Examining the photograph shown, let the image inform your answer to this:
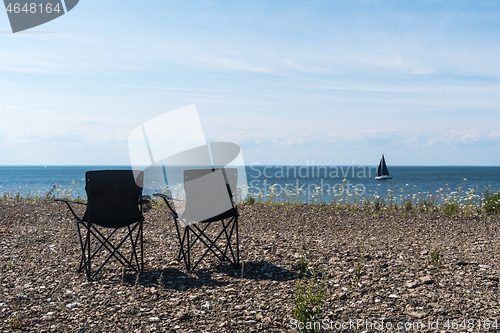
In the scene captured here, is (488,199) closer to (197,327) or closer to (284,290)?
(284,290)

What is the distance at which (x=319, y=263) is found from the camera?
4.13 meters

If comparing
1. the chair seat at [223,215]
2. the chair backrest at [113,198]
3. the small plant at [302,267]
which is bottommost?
the small plant at [302,267]

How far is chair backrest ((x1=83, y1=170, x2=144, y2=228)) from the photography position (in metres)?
3.88

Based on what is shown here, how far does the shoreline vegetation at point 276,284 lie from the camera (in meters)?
2.79

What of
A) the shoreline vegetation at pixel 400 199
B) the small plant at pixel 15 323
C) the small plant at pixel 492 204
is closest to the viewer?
the small plant at pixel 15 323

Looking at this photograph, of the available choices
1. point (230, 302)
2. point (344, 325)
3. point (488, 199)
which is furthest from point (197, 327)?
point (488, 199)

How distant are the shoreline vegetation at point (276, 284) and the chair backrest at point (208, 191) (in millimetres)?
686

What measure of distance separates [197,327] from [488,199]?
27.5 ft

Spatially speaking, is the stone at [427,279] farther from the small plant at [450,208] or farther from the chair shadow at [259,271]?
the small plant at [450,208]

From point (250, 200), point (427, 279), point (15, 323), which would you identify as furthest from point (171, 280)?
point (250, 200)

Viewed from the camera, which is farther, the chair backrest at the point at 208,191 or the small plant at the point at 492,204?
the small plant at the point at 492,204

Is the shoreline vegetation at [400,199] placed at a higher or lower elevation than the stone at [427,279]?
higher

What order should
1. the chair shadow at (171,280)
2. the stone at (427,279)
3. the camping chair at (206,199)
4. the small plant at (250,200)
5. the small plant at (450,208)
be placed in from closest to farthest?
the stone at (427,279), the chair shadow at (171,280), the camping chair at (206,199), the small plant at (450,208), the small plant at (250,200)

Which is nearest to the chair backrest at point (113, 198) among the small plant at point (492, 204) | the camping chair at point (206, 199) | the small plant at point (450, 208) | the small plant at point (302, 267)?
the camping chair at point (206, 199)
